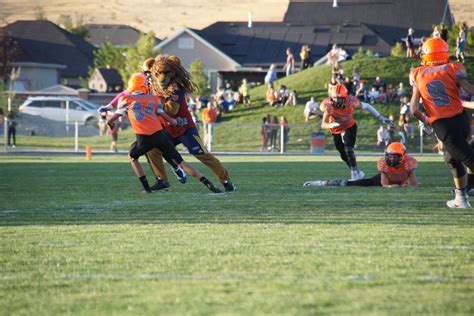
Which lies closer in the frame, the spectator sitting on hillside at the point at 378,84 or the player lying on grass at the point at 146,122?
the player lying on grass at the point at 146,122

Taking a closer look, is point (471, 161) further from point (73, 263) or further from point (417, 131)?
point (417, 131)

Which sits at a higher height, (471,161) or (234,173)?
(471,161)

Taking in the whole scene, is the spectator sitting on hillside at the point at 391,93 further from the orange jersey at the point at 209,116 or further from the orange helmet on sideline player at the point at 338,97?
the orange helmet on sideline player at the point at 338,97

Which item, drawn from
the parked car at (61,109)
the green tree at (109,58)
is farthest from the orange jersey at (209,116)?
the green tree at (109,58)

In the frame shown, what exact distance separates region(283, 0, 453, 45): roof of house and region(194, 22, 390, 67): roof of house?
18.4ft

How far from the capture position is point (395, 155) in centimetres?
1530

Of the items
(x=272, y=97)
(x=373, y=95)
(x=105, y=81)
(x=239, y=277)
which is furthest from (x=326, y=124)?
(x=105, y=81)

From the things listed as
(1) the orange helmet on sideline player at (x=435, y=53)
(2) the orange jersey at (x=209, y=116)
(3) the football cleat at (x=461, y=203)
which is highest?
(1) the orange helmet on sideline player at (x=435, y=53)

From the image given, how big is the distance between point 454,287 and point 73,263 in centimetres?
284

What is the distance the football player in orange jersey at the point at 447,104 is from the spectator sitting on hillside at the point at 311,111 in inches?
1220

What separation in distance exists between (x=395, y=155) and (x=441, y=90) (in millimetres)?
3898

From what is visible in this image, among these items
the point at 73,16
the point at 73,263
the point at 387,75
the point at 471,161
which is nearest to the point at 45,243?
the point at 73,263

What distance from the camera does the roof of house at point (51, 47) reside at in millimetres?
91188

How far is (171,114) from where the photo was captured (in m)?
14.4
